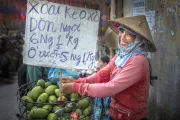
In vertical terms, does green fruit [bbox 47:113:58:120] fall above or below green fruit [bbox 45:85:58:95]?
below

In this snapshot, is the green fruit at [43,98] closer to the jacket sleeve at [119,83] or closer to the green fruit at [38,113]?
the green fruit at [38,113]

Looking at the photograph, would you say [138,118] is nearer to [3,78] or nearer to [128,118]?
[128,118]

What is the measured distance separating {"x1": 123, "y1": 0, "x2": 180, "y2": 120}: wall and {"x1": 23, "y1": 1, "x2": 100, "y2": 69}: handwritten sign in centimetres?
141

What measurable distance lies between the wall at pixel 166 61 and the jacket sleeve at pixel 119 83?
1177mm

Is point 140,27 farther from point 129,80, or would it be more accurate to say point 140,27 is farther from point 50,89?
point 50,89

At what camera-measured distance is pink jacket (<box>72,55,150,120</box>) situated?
209cm

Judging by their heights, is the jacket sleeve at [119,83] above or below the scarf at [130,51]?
below

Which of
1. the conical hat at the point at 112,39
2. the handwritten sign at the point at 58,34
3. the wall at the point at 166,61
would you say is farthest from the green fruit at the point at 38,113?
the conical hat at the point at 112,39

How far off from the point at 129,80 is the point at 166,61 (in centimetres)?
142

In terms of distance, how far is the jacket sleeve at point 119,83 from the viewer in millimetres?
2078

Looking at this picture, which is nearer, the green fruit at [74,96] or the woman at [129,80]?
the woman at [129,80]

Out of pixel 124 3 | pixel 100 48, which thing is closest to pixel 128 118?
pixel 124 3

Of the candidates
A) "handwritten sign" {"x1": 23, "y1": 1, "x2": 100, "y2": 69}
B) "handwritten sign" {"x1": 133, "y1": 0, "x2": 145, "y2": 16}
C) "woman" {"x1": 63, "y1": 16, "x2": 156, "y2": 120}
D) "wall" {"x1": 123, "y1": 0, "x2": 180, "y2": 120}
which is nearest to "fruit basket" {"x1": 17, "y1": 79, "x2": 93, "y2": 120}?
"woman" {"x1": 63, "y1": 16, "x2": 156, "y2": 120}

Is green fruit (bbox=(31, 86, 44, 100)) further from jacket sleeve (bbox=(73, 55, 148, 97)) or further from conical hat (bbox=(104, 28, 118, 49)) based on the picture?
conical hat (bbox=(104, 28, 118, 49))
